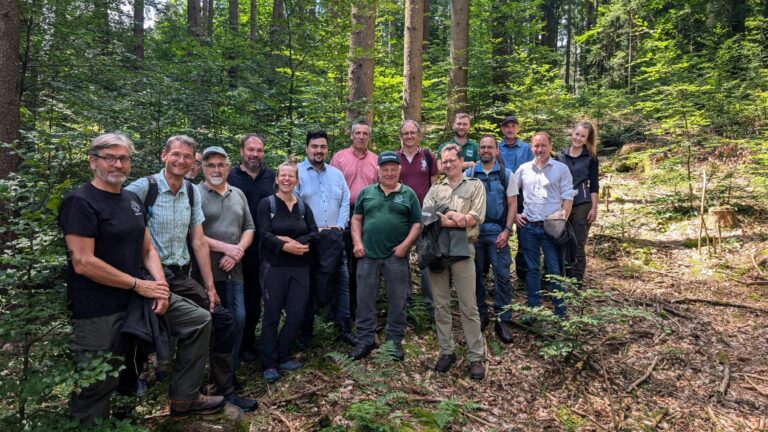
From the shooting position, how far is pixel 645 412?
4.25 m

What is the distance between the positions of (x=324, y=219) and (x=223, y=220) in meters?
1.17

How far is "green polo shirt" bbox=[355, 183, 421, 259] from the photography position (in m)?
4.65

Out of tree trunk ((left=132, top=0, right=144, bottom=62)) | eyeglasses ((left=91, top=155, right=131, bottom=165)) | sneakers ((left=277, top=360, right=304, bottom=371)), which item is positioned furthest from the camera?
tree trunk ((left=132, top=0, right=144, bottom=62))

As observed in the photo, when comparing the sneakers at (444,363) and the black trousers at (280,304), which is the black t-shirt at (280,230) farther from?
the sneakers at (444,363)

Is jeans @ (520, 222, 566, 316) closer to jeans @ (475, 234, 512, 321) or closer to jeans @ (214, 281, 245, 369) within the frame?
jeans @ (475, 234, 512, 321)

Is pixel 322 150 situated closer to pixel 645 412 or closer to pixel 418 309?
pixel 418 309

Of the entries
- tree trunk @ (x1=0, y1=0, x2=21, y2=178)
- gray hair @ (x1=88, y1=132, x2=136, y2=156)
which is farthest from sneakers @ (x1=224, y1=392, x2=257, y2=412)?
tree trunk @ (x1=0, y1=0, x2=21, y2=178)

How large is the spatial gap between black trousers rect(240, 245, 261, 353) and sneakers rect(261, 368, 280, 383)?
0.51 metres

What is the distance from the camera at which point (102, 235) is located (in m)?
2.88

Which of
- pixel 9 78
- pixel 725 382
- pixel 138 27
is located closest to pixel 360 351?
pixel 725 382

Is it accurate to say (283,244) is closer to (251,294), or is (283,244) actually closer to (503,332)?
(251,294)

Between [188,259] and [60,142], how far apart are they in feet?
4.20

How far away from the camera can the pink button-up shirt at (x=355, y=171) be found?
543 centimetres

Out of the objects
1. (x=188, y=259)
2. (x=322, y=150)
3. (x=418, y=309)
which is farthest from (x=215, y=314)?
(x=418, y=309)
